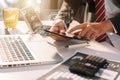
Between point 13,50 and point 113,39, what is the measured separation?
593 millimetres

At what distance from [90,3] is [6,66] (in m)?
0.88

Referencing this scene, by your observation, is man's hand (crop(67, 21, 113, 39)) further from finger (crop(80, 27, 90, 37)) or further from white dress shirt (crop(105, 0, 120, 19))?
white dress shirt (crop(105, 0, 120, 19))

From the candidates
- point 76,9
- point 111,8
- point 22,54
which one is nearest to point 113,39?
point 111,8

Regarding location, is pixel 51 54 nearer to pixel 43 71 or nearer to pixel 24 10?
pixel 43 71

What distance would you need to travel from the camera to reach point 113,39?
140 cm

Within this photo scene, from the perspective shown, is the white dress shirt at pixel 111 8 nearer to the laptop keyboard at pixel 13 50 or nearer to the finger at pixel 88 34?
the finger at pixel 88 34

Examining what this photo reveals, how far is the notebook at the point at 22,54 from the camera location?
96 cm

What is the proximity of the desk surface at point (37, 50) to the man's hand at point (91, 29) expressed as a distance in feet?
0.17

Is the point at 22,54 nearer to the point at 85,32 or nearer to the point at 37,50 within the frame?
the point at 37,50

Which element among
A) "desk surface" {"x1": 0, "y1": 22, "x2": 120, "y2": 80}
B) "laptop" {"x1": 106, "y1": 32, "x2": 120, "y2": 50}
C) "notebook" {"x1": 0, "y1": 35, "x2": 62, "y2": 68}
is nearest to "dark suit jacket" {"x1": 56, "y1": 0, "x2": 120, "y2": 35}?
"laptop" {"x1": 106, "y1": 32, "x2": 120, "y2": 50}

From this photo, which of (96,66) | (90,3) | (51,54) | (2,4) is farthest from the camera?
(2,4)

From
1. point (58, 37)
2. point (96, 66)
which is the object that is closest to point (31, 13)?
point (58, 37)

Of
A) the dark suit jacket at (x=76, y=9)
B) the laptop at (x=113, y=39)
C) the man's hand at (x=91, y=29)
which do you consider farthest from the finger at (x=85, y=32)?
the dark suit jacket at (x=76, y=9)

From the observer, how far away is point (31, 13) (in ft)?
4.75
